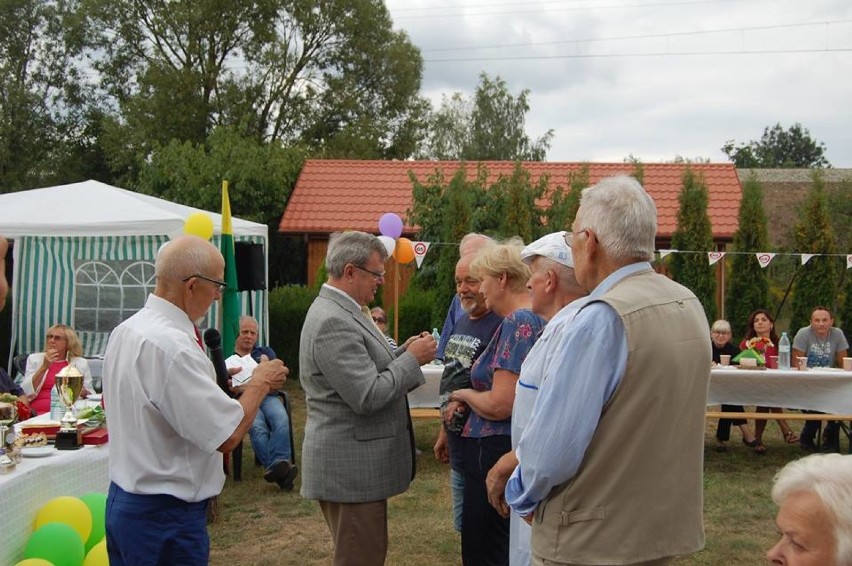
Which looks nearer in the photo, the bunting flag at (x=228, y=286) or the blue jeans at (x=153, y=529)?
the blue jeans at (x=153, y=529)

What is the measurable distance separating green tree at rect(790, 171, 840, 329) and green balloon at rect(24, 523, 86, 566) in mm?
10388

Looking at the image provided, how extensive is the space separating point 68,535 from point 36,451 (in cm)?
47

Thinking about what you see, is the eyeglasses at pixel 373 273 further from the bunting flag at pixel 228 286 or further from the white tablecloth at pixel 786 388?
the white tablecloth at pixel 786 388

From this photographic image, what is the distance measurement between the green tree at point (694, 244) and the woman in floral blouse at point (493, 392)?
9.43 m

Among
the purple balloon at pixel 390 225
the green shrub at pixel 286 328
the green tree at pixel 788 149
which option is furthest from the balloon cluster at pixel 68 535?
the green tree at pixel 788 149

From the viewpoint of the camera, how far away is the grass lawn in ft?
17.1

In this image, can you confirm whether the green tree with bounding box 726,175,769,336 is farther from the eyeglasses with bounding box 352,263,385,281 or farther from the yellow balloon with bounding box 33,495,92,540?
the yellow balloon with bounding box 33,495,92,540

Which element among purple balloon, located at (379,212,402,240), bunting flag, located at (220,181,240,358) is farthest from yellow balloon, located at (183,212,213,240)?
purple balloon, located at (379,212,402,240)

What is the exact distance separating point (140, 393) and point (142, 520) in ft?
1.23

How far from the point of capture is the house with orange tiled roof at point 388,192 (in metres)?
15.5

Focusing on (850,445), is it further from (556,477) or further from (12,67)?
(12,67)

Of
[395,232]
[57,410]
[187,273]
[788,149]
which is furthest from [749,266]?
[788,149]

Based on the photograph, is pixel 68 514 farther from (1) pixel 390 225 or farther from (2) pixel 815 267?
(2) pixel 815 267

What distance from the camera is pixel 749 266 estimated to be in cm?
1213
